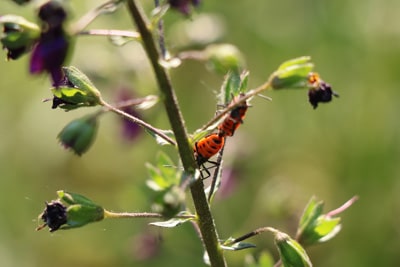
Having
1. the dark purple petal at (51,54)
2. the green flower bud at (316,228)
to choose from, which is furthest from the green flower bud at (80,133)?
the green flower bud at (316,228)

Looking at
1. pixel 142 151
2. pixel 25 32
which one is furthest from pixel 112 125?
pixel 25 32

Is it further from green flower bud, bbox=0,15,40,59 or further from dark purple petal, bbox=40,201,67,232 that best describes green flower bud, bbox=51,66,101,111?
dark purple petal, bbox=40,201,67,232

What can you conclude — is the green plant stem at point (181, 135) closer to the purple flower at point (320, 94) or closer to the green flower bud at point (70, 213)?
the green flower bud at point (70, 213)

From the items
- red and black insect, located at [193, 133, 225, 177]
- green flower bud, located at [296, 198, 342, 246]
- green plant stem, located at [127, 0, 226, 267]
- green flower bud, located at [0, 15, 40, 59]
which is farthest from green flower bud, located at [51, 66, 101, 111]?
green flower bud, located at [296, 198, 342, 246]

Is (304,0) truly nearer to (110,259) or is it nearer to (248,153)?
(248,153)

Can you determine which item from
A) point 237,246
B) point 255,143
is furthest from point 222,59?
point 255,143

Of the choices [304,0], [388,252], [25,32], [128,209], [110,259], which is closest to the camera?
[25,32]

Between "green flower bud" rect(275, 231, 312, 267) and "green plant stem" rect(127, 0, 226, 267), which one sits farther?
"green flower bud" rect(275, 231, 312, 267)
